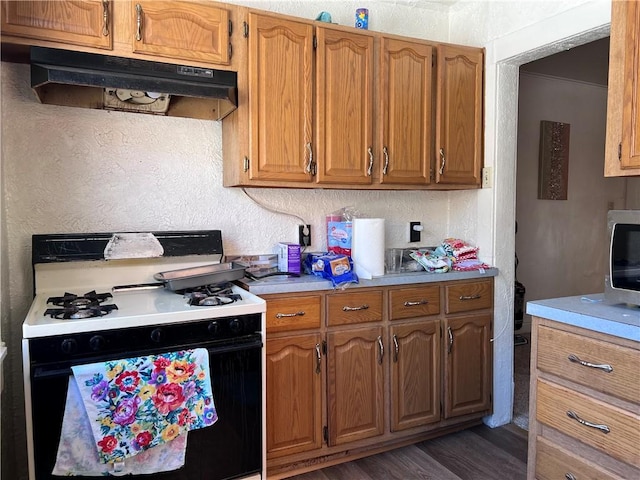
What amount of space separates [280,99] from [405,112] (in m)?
0.72

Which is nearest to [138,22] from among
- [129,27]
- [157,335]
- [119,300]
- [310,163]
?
[129,27]

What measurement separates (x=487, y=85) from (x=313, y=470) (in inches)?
91.1

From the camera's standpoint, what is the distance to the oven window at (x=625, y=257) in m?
1.58

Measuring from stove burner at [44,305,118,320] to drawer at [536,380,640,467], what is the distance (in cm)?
163

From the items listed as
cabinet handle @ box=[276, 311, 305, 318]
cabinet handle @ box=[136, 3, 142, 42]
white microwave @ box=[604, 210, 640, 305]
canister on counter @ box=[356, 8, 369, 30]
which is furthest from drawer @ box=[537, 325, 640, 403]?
cabinet handle @ box=[136, 3, 142, 42]

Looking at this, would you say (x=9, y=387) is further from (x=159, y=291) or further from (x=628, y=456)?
(x=628, y=456)

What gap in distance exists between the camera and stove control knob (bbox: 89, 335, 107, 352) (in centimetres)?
156

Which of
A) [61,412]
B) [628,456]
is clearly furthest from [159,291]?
[628,456]

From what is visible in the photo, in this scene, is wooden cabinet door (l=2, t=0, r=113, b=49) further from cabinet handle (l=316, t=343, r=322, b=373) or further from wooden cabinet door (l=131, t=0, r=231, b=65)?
cabinet handle (l=316, t=343, r=322, b=373)

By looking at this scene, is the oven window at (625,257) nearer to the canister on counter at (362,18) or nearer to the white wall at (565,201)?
the canister on counter at (362,18)

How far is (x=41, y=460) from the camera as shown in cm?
151

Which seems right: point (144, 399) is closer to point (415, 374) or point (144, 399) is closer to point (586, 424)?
point (415, 374)

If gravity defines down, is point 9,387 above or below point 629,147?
below

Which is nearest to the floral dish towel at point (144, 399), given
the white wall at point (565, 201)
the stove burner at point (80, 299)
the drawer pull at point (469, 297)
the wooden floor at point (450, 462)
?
the stove burner at point (80, 299)
